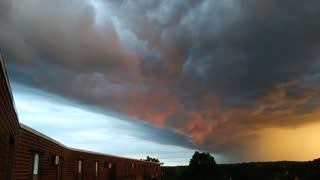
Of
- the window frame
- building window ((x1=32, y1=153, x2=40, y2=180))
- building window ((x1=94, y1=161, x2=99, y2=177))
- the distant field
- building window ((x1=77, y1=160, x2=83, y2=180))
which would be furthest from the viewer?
the distant field

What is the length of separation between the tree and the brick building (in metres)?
37.1

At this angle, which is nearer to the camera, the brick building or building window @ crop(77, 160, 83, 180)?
the brick building

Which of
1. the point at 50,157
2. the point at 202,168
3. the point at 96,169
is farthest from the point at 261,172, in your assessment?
the point at 50,157

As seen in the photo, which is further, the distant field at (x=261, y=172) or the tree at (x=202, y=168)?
the distant field at (x=261, y=172)

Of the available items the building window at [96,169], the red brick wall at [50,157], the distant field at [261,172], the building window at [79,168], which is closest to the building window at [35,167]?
the red brick wall at [50,157]

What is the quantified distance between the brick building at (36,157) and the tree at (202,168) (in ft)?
122

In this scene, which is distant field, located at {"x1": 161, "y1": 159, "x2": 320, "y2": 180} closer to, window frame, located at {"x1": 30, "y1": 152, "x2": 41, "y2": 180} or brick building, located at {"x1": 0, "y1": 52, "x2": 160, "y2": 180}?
brick building, located at {"x1": 0, "y1": 52, "x2": 160, "y2": 180}

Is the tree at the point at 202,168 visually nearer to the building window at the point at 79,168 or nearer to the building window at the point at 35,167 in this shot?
the building window at the point at 79,168

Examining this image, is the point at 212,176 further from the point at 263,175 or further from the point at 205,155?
the point at 263,175

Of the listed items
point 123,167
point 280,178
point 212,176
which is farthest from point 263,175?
point 123,167

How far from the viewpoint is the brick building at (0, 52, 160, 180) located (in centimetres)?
796

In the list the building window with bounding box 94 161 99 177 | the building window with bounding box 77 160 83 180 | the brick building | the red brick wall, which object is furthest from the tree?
the building window with bounding box 77 160 83 180

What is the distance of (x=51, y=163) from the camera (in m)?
15.6

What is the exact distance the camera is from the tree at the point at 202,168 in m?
67.4
